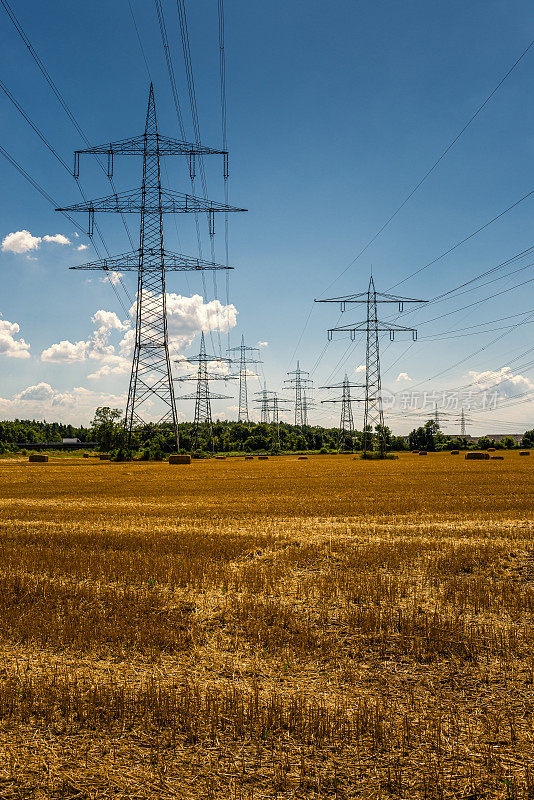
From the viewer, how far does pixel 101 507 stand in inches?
959

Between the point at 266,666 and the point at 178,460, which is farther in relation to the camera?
the point at 178,460

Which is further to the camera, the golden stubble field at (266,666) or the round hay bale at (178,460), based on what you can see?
the round hay bale at (178,460)

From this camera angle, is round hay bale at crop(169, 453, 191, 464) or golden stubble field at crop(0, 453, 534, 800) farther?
round hay bale at crop(169, 453, 191, 464)

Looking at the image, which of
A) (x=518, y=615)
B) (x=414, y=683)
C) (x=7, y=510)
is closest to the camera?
(x=414, y=683)

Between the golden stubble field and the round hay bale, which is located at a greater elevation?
the golden stubble field

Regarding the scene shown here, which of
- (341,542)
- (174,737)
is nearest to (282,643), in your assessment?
(174,737)

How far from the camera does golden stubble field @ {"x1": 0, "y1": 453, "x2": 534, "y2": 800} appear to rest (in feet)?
15.9

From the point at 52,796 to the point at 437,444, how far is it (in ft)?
577

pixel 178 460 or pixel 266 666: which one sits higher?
pixel 266 666

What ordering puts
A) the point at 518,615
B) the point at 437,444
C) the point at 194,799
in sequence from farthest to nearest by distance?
the point at 437,444 → the point at 518,615 → the point at 194,799

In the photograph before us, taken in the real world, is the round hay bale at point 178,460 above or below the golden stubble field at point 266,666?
below

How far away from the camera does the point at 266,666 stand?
713cm

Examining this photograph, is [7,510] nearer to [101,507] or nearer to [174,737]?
[101,507]

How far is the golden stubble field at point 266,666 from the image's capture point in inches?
191
